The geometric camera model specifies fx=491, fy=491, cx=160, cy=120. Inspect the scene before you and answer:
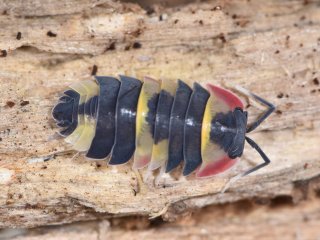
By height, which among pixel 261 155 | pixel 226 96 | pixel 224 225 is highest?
pixel 226 96

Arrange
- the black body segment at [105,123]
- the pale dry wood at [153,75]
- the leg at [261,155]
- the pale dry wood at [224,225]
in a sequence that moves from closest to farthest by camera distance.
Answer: the black body segment at [105,123], the pale dry wood at [153,75], the leg at [261,155], the pale dry wood at [224,225]

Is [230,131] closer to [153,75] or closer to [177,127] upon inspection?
[177,127]

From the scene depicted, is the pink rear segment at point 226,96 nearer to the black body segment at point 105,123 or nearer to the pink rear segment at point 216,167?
the pink rear segment at point 216,167

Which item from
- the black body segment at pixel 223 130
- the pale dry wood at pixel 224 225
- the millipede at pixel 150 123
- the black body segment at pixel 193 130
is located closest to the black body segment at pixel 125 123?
the millipede at pixel 150 123

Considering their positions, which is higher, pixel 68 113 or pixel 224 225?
pixel 68 113

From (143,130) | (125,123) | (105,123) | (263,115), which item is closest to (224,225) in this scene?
(263,115)

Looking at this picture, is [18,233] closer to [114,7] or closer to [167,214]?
[167,214]

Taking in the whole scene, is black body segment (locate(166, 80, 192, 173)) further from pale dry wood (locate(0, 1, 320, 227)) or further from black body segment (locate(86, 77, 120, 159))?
black body segment (locate(86, 77, 120, 159))

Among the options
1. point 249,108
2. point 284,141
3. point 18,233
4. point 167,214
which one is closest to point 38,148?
point 18,233
